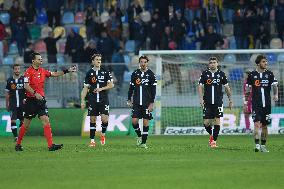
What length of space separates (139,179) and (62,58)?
21435 millimetres

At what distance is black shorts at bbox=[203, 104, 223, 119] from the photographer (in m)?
23.1

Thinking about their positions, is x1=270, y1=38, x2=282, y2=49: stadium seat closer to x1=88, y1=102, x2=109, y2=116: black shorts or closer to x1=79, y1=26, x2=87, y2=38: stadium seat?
x1=79, y1=26, x2=87, y2=38: stadium seat

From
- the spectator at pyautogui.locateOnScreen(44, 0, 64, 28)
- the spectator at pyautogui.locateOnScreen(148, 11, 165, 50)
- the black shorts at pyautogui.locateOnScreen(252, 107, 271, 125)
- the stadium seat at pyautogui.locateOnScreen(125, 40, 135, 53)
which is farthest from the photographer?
the spectator at pyautogui.locateOnScreen(44, 0, 64, 28)

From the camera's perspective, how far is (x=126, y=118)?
101 ft

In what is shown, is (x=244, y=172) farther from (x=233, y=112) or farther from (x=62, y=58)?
(x=62, y=58)

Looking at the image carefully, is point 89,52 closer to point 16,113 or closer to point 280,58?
point 280,58

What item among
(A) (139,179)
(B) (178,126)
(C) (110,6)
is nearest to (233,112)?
(B) (178,126)

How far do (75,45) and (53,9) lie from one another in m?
3.13

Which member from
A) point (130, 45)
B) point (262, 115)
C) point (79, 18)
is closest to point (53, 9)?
point (79, 18)

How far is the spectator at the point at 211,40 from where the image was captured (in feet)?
111

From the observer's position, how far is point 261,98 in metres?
20.8

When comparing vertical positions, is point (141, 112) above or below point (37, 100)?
below

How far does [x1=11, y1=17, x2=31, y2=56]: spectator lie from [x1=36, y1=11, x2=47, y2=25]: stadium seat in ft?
5.79

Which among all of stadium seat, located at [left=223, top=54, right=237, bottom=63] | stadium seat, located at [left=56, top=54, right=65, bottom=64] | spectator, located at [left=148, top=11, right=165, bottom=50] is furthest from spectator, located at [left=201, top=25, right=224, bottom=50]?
stadium seat, located at [left=56, top=54, right=65, bottom=64]
